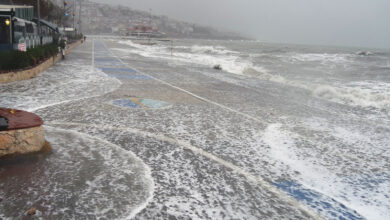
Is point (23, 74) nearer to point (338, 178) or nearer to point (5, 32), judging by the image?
point (5, 32)

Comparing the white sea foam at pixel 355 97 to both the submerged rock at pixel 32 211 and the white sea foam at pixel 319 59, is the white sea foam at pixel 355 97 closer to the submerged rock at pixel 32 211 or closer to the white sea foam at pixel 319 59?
the submerged rock at pixel 32 211

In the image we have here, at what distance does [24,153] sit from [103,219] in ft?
7.80

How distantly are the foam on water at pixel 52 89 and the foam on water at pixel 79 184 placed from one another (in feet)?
13.1

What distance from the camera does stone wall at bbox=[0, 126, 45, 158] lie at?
474 centimetres

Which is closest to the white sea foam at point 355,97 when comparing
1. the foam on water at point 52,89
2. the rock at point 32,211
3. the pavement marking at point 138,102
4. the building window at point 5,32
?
the pavement marking at point 138,102

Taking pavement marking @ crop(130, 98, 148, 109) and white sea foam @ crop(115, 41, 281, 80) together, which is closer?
pavement marking @ crop(130, 98, 148, 109)

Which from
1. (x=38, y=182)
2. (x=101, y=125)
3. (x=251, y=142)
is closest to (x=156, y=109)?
(x=101, y=125)

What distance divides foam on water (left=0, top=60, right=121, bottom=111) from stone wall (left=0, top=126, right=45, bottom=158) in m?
3.42

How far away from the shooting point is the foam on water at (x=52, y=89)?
8969 millimetres

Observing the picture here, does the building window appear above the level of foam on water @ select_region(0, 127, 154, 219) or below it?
above

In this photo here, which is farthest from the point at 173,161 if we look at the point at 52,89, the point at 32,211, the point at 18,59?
the point at 18,59

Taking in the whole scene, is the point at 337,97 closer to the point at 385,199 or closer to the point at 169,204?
the point at 385,199

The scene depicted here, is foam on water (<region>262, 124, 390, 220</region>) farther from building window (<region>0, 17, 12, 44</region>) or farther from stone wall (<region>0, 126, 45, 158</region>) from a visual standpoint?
building window (<region>0, 17, 12, 44</region>)

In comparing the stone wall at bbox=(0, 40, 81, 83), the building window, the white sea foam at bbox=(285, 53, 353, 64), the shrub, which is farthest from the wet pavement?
the white sea foam at bbox=(285, 53, 353, 64)
